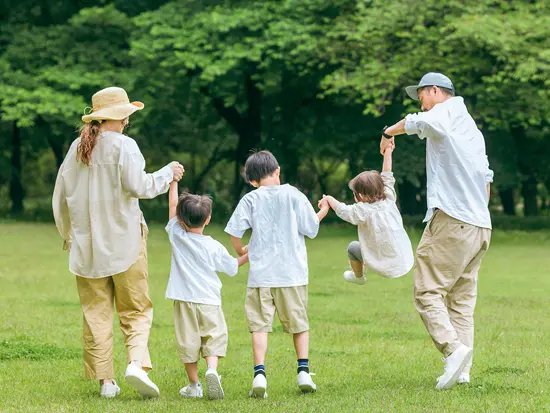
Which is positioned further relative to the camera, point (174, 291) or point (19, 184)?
point (19, 184)

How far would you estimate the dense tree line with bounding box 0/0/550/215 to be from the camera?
82.5 ft

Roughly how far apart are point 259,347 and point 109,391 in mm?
1103

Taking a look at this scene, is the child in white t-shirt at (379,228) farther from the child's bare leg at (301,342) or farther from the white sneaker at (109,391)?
the white sneaker at (109,391)

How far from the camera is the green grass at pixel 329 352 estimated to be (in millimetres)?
6590

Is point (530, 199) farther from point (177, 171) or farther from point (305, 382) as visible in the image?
point (177, 171)

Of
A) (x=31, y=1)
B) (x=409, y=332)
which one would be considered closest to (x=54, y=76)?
(x=31, y=1)

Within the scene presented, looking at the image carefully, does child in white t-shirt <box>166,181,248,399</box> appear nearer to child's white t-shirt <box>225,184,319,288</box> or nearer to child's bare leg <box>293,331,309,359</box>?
child's white t-shirt <box>225,184,319,288</box>

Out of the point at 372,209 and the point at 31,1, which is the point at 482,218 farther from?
the point at 31,1

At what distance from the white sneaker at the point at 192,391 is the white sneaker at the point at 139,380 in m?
0.39

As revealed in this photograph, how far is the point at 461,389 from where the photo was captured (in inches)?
273

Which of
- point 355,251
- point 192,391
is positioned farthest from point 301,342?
point 355,251

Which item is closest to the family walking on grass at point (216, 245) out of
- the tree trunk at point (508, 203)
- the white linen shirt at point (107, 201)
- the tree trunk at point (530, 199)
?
the white linen shirt at point (107, 201)

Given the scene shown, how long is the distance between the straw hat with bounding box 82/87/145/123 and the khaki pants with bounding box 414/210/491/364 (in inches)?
93.1

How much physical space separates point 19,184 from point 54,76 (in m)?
9.78
